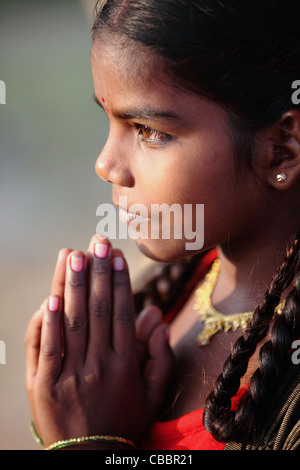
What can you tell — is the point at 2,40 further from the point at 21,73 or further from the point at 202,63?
the point at 202,63

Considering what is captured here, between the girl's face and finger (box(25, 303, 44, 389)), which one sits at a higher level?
the girl's face

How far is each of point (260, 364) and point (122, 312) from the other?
379 mm

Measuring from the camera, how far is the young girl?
45.3 inches

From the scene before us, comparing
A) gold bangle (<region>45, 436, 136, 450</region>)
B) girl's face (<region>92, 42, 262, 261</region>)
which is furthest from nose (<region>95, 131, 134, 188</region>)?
gold bangle (<region>45, 436, 136, 450</region>)

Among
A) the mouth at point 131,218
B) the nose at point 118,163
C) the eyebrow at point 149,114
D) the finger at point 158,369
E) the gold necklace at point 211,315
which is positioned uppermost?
the eyebrow at point 149,114

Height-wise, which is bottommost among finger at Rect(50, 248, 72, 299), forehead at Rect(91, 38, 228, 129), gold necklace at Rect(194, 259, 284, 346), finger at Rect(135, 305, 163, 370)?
finger at Rect(135, 305, 163, 370)

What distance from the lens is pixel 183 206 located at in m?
1.27

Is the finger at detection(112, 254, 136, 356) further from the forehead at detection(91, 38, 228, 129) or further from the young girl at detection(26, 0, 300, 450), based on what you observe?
the forehead at detection(91, 38, 228, 129)

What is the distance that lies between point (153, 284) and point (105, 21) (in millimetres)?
920

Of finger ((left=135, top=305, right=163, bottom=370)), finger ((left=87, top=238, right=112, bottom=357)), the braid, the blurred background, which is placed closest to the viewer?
the braid

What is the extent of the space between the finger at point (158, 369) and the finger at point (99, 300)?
0.16 metres

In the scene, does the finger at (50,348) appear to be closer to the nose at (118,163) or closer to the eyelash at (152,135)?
the nose at (118,163)

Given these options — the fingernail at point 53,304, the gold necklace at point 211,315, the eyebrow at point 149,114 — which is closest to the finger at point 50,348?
the fingernail at point 53,304

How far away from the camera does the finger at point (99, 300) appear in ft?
4.38
